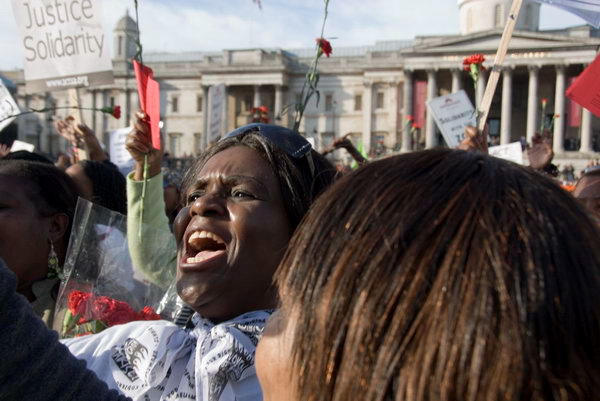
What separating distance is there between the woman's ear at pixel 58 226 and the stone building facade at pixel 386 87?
3069cm

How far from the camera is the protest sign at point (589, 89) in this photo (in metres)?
3.86

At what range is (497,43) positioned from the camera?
37250mm

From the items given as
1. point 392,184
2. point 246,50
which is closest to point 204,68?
point 246,50

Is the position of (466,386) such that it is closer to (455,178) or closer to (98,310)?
(455,178)

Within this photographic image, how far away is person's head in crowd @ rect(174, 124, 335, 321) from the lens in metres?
1.47

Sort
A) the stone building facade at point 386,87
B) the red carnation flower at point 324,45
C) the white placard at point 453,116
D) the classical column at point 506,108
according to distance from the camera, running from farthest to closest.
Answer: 1. the classical column at point 506,108
2. the stone building facade at point 386,87
3. the white placard at point 453,116
4. the red carnation flower at point 324,45

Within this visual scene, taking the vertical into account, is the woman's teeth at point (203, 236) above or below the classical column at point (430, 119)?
below

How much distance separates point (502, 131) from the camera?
38.4 meters

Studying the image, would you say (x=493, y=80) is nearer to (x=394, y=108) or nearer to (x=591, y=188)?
(x=591, y=188)

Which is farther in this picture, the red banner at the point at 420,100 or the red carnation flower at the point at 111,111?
the red banner at the point at 420,100

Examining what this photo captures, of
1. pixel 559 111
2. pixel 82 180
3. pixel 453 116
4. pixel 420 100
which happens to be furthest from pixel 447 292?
pixel 420 100

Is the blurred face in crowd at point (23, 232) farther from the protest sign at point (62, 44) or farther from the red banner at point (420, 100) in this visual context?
the red banner at point (420, 100)

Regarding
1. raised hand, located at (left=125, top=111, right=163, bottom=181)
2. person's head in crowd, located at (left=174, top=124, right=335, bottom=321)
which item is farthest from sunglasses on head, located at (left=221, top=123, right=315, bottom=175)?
raised hand, located at (left=125, top=111, right=163, bottom=181)

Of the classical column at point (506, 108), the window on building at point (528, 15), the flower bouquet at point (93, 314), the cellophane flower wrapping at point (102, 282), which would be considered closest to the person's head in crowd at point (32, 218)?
the cellophane flower wrapping at point (102, 282)
